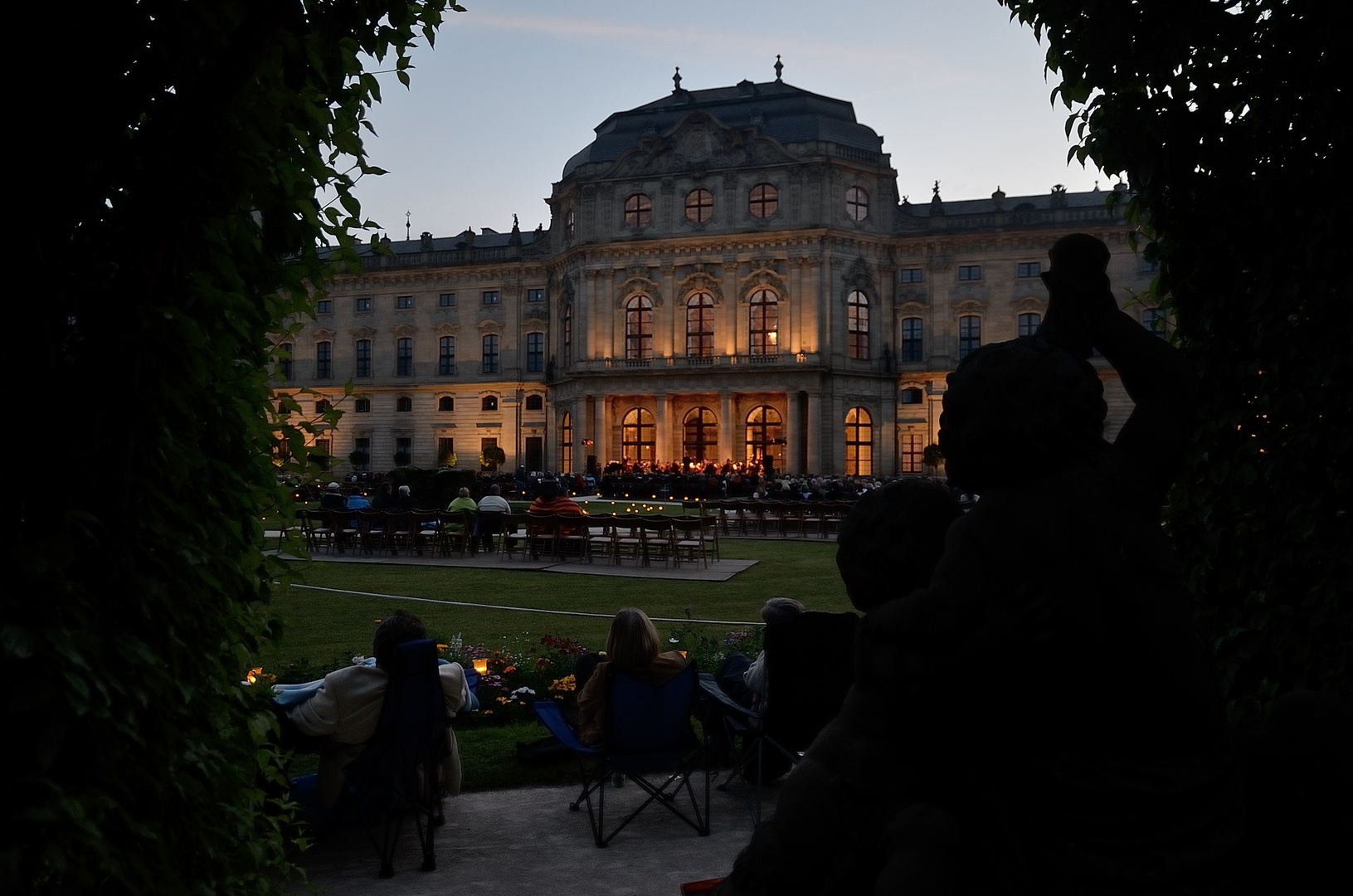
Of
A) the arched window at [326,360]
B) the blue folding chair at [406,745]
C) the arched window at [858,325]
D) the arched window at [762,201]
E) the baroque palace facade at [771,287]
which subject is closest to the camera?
the blue folding chair at [406,745]

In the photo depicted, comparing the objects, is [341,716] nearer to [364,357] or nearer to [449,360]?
[449,360]

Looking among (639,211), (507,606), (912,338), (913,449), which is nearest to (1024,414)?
(507,606)

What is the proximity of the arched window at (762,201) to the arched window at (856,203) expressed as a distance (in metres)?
3.31

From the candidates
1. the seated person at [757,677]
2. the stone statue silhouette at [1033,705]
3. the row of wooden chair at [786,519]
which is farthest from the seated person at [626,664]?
the row of wooden chair at [786,519]

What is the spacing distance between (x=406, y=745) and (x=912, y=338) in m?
45.6

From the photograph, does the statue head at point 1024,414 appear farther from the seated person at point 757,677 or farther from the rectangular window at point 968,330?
the rectangular window at point 968,330

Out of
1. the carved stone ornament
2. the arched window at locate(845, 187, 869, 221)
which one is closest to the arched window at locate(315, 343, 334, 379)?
the carved stone ornament

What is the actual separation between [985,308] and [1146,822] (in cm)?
4827

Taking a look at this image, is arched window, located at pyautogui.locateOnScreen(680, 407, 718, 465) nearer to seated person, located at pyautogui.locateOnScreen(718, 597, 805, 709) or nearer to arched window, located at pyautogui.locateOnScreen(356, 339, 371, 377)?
arched window, located at pyautogui.locateOnScreen(356, 339, 371, 377)

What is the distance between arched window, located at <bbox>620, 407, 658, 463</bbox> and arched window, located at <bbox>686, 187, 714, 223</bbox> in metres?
9.24

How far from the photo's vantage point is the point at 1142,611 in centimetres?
153

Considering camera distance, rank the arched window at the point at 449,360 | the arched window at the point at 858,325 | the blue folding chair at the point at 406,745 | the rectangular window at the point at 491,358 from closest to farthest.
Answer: the blue folding chair at the point at 406,745
the arched window at the point at 858,325
the rectangular window at the point at 491,358
the arched window at the point at 449,360

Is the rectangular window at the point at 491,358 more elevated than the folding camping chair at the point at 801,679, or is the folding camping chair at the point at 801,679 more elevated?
the rectangular window at the point at 491,358

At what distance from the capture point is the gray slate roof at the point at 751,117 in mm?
47531
